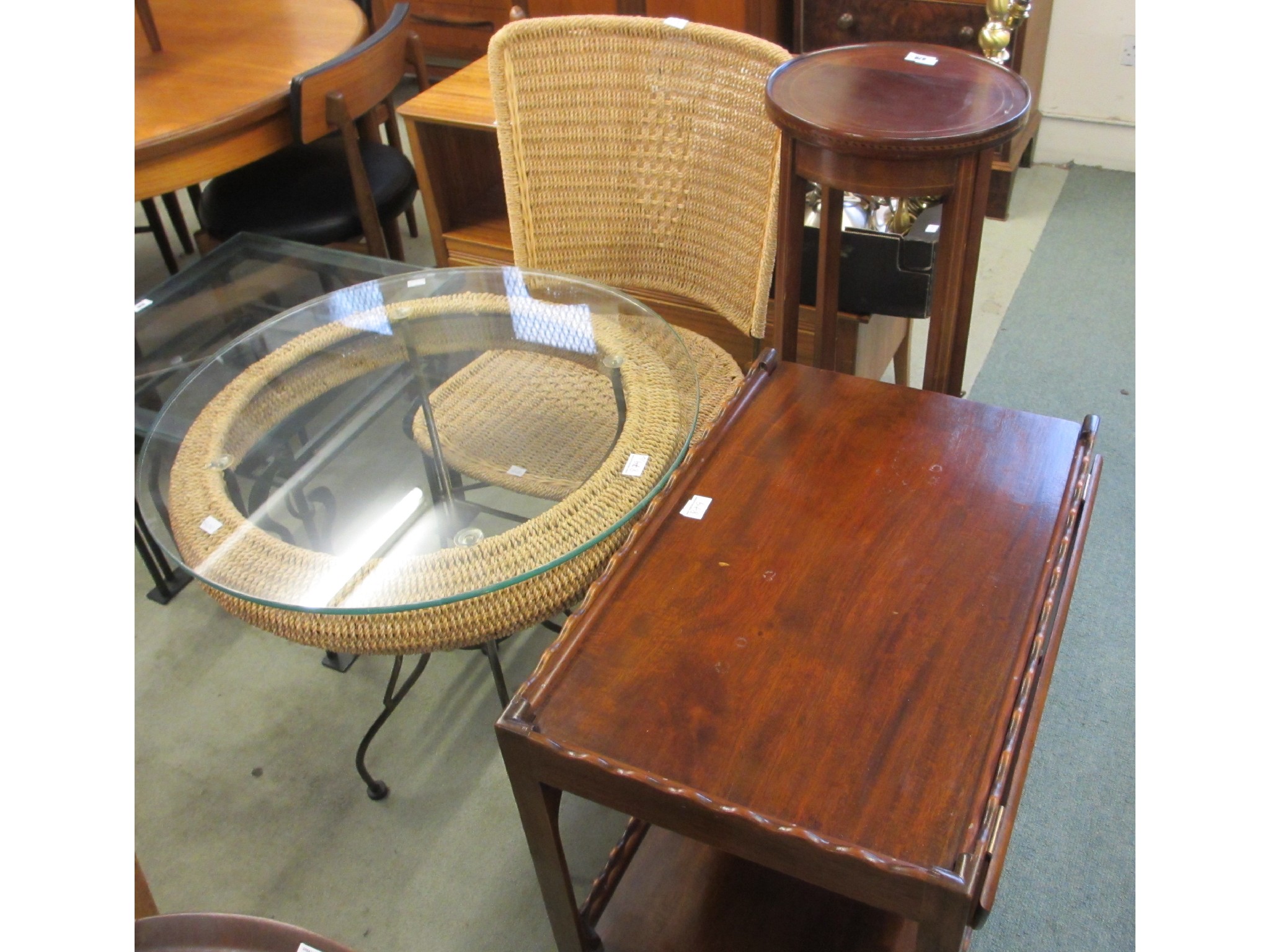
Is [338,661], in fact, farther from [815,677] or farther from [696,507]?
[815,677]

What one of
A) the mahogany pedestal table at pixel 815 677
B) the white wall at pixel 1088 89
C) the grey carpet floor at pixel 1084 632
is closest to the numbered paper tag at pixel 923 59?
the mahogany pedestal table at pixel 815 677

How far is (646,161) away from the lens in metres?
1.80

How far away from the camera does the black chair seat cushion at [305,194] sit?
2229 millimetres

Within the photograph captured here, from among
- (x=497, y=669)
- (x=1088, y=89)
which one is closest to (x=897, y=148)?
(x=497, y=669)

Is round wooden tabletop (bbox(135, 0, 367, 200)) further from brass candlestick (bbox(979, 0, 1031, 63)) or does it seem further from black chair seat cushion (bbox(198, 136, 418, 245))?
brass candlestick (bbox(979, 0, 1031, 63))

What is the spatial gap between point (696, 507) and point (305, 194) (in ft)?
5.16

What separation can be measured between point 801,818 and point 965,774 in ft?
0.50

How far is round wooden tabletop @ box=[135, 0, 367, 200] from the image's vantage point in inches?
81.8

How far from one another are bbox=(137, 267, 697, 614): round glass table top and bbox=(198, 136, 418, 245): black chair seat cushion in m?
0.61

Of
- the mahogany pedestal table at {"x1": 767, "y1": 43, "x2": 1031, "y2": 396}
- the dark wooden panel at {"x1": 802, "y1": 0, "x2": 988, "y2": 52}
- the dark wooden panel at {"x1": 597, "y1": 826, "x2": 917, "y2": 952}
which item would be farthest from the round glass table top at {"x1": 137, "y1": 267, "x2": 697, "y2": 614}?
the dark wooden panel at {"x1": 802, "y1": 0, "x2": 988, "y2": 52}

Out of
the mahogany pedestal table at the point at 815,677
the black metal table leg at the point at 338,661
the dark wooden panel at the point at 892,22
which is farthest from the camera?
the dark wooden panel at the point at 892,22

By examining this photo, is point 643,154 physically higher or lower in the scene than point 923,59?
lower

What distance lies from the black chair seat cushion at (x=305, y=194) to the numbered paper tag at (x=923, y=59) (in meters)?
1.32

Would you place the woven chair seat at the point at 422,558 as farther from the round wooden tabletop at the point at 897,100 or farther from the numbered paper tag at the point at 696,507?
the round wooden tabletop at the point at 897,100
